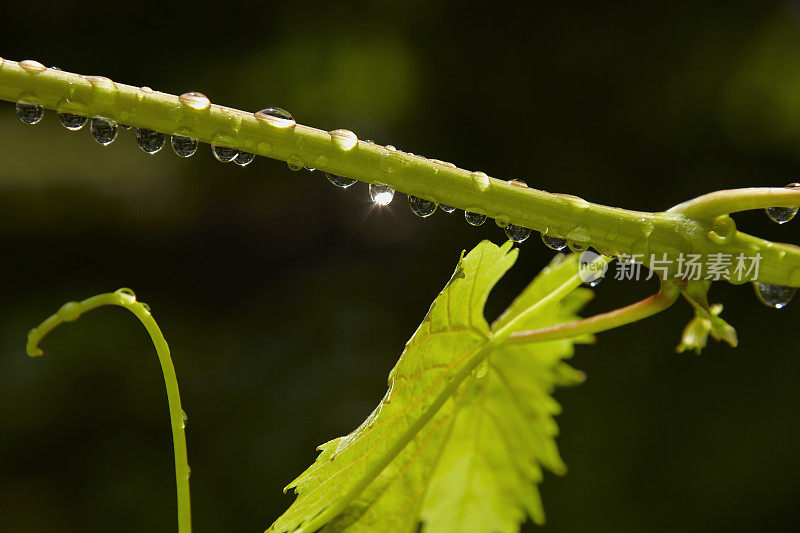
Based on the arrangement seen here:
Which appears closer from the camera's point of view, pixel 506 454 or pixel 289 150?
pixel 289 150

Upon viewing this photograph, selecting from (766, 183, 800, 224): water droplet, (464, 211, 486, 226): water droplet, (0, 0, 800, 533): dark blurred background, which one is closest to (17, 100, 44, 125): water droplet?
(464, 211, 486, 226): water droplet

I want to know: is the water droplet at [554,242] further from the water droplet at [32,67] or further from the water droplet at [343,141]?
the water droplet at [32,67]

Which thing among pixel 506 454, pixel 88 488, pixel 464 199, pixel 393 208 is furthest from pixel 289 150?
pixel 88 488

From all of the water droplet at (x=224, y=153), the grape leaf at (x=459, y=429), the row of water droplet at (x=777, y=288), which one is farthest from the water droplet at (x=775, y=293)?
the water droplet at (x=224, y=153)

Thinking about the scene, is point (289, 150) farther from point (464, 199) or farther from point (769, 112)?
point (769, 112)

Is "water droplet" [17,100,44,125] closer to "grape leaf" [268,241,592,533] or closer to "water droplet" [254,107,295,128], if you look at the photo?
"water droplet" [254,107,295,128]
